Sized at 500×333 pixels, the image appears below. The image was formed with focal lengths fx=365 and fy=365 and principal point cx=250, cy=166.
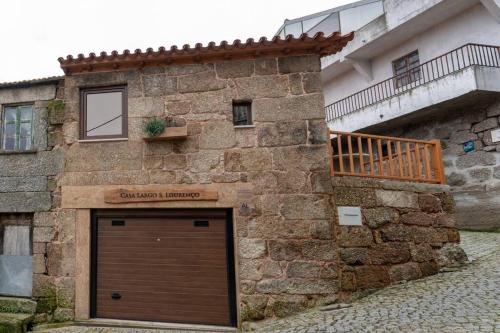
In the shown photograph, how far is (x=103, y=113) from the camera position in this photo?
242 inches

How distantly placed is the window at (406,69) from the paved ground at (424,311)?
700cm

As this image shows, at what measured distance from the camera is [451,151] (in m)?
9.83

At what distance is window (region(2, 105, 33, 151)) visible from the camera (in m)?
6.32

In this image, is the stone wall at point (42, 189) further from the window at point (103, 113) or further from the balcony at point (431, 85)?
the balcony at point (431, 85)

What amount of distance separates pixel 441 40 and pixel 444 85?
7.37 feet

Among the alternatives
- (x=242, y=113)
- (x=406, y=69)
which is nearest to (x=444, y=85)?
(x=406, y=69)

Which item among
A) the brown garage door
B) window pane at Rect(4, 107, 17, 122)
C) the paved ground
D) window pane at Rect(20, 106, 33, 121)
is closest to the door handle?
the brown garage door

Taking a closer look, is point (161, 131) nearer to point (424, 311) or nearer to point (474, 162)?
point (424, 311)

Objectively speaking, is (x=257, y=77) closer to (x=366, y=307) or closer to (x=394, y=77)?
(x=366, y=307)

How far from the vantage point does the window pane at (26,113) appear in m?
6.39

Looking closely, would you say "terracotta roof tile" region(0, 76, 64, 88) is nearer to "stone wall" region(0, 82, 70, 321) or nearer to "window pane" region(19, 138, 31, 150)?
"stone wall" region(0, 82, 70, 321)

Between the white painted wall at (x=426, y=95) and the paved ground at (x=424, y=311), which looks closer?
the paved ground at (x=424, y=311)

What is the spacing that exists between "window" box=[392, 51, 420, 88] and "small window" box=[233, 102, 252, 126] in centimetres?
743

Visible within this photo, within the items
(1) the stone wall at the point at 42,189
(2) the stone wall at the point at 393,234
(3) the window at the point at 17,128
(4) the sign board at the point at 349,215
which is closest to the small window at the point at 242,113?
(2) the stone wall at the point at 393,234
